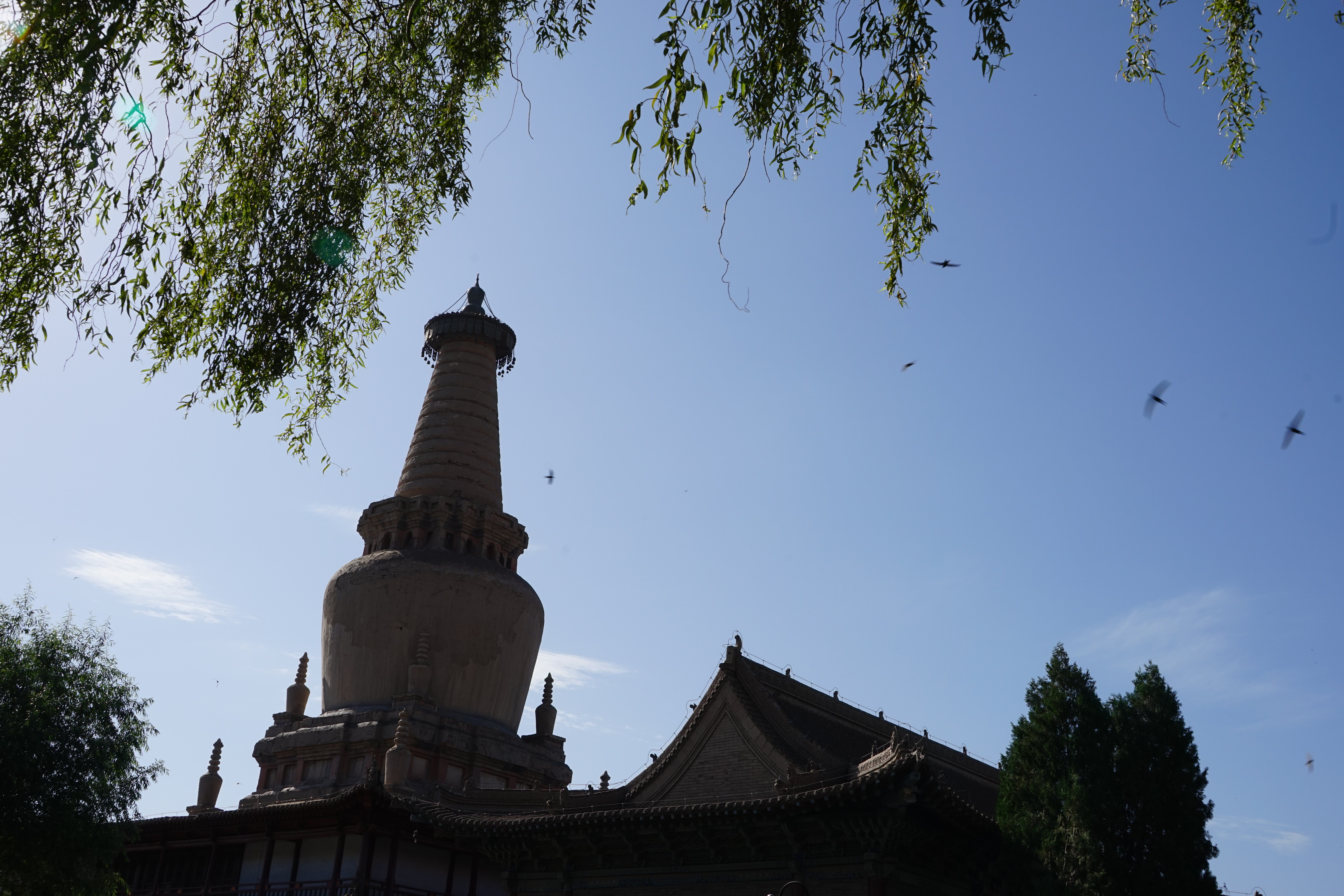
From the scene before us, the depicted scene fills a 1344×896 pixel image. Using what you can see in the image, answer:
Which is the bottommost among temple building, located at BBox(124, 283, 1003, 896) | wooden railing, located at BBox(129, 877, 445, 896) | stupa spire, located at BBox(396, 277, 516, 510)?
wooden railing, located at BBox(129, 877, 445, 896)

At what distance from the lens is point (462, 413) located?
36312mm

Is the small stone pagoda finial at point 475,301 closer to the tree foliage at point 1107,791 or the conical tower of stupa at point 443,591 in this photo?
the conical tower of stupa at point 443,591

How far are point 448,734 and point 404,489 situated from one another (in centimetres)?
879

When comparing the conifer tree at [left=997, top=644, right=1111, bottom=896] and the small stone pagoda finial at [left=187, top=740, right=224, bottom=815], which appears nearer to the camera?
the conifer tree at [left=997, top=644, right=1111, bottom=896]

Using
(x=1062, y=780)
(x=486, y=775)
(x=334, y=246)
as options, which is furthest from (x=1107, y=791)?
(x=486, y=775)

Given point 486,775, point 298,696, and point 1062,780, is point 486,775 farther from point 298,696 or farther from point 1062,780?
point 1062,780

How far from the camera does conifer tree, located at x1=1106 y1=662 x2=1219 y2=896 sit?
16.1m

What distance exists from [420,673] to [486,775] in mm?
3267

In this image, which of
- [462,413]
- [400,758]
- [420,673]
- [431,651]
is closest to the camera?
[400,758]

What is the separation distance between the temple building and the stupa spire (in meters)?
0.08

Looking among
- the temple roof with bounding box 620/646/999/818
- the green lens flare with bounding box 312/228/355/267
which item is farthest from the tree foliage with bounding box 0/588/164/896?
the green lens flare with bounding box 312/228/355/267

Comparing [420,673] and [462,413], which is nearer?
[420,673]

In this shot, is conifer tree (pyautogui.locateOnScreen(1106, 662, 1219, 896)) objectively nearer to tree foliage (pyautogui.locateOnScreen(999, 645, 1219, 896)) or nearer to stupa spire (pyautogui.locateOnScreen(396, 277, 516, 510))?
tree foliage (pyautogui.locateOnScreen(999, 645, 1219, 896))

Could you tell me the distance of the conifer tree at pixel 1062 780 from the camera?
1633cm
